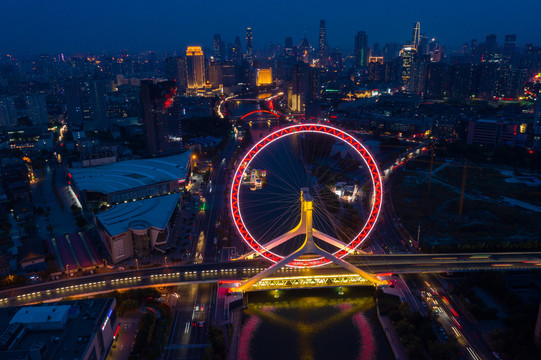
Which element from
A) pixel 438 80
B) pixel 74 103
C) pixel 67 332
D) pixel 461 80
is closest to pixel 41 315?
A: pixel 67 332

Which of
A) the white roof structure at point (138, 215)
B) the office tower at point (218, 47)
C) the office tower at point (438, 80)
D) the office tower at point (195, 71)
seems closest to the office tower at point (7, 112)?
the white roof structure at point (138, 215)

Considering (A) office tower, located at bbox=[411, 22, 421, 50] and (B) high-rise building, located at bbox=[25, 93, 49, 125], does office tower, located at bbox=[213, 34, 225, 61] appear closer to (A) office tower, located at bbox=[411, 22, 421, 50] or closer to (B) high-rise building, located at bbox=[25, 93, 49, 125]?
(A) office tower, located at bbox=[411, 22, 421, 50]

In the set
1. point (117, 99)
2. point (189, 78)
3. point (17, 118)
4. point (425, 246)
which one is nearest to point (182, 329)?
point (425, 246)

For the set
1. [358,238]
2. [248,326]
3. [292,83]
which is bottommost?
[248,326]

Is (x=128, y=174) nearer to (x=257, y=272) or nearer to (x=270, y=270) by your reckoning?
(x=257, y=272)

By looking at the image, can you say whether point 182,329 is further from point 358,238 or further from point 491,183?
point 491,183

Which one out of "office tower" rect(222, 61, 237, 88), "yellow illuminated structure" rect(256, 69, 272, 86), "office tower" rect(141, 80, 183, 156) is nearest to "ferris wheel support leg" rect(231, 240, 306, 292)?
"office tower" rect(141, 80, 183, 156)
